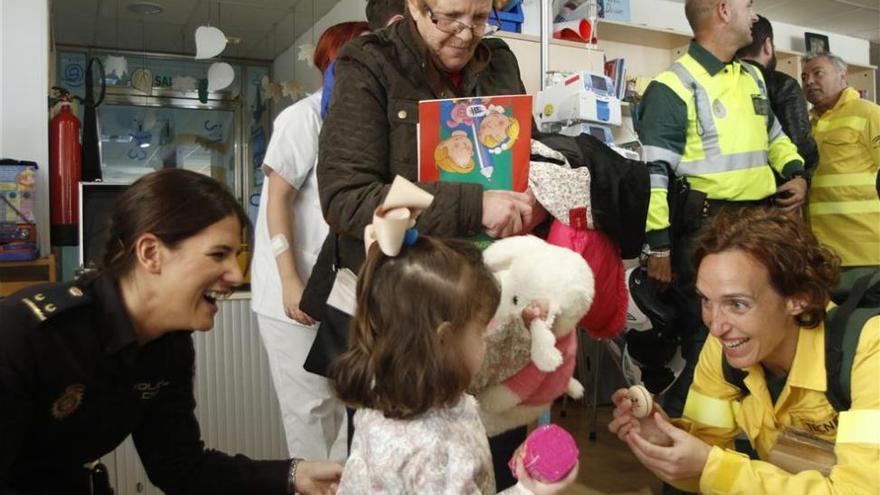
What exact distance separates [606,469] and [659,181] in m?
1.29

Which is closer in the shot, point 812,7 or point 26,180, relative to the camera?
point 26,180

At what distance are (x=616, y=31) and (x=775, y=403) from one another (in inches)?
137

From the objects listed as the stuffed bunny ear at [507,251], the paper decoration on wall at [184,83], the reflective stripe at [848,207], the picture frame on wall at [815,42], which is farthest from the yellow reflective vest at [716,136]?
the paper decoration on wall at [184,83]

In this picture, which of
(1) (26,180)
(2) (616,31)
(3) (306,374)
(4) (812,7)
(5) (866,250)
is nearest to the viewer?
(3) (306,374)

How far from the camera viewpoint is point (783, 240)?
1.30 metres

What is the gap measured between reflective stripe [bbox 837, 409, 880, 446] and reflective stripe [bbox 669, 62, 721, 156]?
1317 millimetres

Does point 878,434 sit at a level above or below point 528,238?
below

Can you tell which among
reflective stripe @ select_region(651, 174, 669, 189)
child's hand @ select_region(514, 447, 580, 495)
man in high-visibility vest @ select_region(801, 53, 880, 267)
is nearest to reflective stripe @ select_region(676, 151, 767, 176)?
reflective stripe @ select_region(651, 174, 669, 189)

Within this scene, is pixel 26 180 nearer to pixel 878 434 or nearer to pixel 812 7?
pixel 878 434

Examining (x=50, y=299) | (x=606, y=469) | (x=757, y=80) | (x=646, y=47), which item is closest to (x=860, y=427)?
(x=50, y=299)

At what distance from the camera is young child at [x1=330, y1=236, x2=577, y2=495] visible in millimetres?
945

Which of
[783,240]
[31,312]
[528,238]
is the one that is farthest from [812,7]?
[31,312]

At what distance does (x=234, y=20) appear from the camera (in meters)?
5.58

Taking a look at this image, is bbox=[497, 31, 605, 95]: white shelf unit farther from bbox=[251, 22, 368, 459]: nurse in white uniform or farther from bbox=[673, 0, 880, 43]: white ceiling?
bbox=[673, 0, 880, 43]: white ceiling
